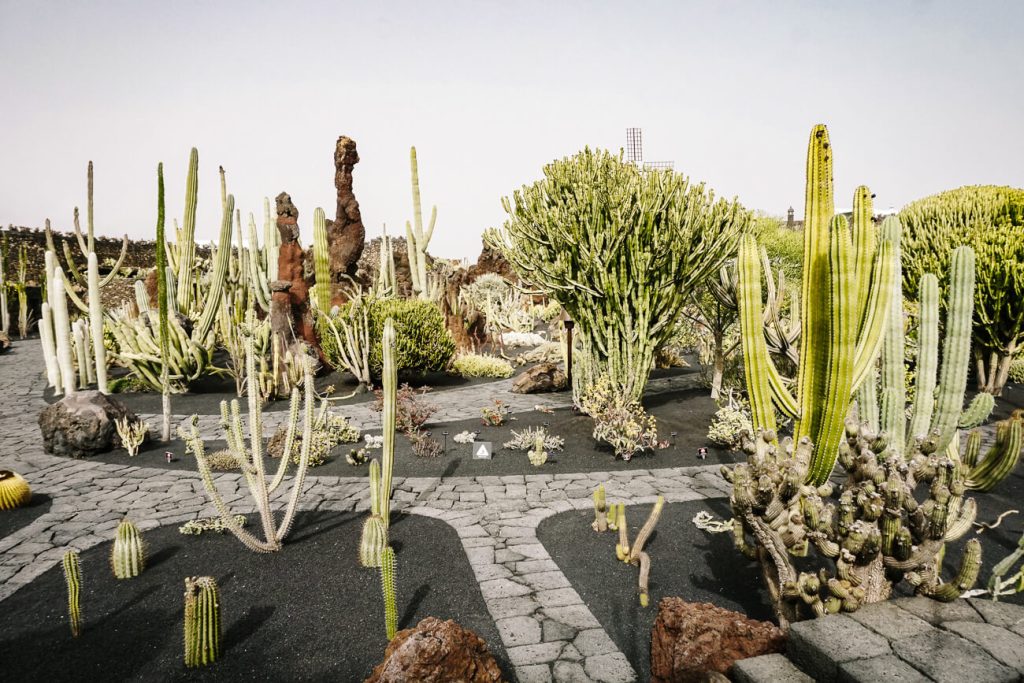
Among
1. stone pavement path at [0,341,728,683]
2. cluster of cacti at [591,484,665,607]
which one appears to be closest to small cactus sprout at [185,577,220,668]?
stone pavement path at [0,341,728,683]

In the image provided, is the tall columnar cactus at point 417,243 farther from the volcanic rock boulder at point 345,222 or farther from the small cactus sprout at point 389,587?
the small cactus sprout at point 389,587

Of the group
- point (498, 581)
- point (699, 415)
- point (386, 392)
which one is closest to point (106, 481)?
point (386, 392)

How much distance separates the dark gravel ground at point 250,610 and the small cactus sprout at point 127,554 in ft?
0.24

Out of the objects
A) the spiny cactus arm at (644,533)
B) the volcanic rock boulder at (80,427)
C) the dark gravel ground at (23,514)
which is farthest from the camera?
the volcanic rock boulder at (80,427)

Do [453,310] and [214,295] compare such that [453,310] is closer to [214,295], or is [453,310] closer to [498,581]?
[214,295]

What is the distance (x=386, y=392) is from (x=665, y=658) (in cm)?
268

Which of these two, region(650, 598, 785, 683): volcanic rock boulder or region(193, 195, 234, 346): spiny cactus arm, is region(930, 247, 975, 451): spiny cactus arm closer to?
region(650, 598, 785, 683): volcanic rock boulder

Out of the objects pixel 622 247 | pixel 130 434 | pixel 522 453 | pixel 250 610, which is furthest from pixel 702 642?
pixel 130 434

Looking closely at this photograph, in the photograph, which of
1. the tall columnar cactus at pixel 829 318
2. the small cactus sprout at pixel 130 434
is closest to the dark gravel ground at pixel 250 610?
the tall columnar cactus at pixel 829 318

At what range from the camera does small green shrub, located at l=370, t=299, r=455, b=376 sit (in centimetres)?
1122

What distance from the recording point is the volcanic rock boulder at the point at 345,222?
52.5ft

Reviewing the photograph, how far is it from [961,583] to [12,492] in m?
7.77

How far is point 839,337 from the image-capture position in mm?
3529

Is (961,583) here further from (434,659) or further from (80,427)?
(80,427)
